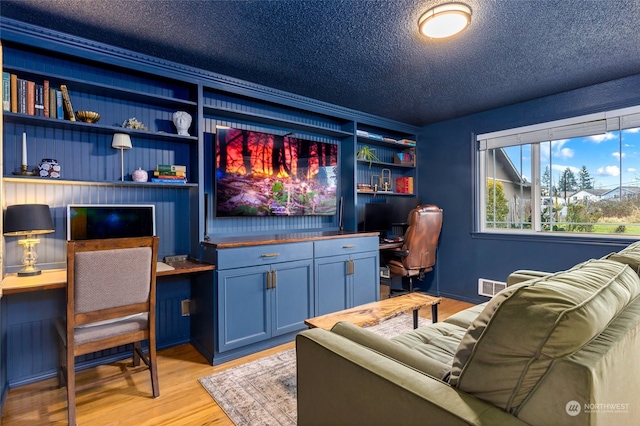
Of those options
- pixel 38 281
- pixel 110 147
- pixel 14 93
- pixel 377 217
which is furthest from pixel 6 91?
pixel 377 217

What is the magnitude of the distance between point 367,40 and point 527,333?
2084mm

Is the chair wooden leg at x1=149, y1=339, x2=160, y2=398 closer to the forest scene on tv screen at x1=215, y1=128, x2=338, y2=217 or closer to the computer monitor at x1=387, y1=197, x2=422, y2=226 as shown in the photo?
the forest scene on tv screen at x1=215, y1=128, x2=338, y2=217

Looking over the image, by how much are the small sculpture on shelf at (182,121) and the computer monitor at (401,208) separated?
2497 mm

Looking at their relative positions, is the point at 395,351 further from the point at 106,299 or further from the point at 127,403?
the point at 127,403

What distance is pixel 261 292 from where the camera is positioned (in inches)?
103

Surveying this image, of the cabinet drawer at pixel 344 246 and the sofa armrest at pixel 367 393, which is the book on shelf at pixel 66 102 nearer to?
the cabinet drawer at pixel 344 246

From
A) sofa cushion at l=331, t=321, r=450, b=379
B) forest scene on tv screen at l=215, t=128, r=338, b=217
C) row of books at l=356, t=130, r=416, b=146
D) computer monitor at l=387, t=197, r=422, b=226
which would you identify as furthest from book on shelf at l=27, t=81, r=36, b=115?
computer monitor at l=387, t=197, r=422, b=226

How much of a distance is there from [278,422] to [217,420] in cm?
34

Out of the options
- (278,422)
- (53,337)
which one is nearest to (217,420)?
(278,422)

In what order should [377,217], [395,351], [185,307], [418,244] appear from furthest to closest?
1. [377,217]
2. [418,244]
3. [185,307]
4. [395,351]

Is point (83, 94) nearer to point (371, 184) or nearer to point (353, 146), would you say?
point (353, 146)

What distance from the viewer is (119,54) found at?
7.55 ft

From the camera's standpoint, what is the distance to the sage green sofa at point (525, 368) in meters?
0.70

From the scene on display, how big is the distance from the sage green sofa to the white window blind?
2.73 meters
